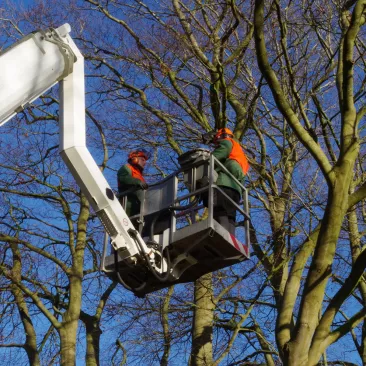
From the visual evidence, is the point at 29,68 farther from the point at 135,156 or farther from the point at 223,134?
the point at 223,134

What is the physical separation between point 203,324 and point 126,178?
3843mm

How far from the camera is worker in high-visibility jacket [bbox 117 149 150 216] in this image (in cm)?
787

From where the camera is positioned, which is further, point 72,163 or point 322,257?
point 322,257

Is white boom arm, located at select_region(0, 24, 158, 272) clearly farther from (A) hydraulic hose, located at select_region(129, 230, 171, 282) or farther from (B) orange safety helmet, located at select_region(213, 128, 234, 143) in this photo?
(B) orange safety helmet, located at select_region(213, 128, 234, 143)

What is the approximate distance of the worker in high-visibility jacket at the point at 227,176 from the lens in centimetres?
744

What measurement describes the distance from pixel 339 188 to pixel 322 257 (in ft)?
2.72

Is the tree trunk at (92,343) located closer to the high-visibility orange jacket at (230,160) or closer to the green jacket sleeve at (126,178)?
the green jacket sleeve at (126,178)

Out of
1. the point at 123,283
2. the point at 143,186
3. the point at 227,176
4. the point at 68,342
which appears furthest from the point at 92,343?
the point at 227,176

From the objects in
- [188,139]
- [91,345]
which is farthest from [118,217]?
[91,345]

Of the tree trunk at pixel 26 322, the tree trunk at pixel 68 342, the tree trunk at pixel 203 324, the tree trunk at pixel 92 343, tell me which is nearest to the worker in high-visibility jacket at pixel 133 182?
the tree trunk at pixel 203 324

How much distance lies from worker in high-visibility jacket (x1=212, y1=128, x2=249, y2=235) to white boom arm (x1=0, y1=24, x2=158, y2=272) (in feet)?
2.78

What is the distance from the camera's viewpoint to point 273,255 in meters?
11.0

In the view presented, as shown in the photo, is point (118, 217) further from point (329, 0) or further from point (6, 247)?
point (6, 247)

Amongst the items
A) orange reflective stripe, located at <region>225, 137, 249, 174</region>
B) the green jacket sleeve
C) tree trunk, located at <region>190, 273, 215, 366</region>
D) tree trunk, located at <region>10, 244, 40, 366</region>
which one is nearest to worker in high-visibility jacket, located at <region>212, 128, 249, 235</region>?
orange reflective stripe, located at <region>225, 137, 249, 174</region>
